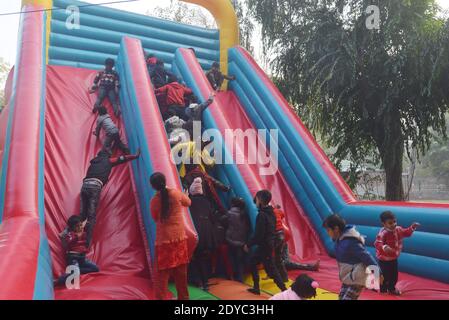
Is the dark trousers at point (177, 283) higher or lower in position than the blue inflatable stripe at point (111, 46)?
lower

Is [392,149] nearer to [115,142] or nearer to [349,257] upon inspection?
[115,142]

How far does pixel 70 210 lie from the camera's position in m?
4.32

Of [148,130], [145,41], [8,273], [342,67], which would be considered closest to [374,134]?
[342,67]

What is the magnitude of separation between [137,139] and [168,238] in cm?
189

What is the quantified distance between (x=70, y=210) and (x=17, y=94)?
4.79ft

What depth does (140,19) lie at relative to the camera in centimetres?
820

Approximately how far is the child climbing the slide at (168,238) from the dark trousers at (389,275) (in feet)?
5.76

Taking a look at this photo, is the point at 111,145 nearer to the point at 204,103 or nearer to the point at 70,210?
the point at 70,210

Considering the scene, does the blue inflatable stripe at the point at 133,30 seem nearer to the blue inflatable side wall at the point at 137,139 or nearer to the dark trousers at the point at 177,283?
the blue inflatable side wall at the point at 137,139

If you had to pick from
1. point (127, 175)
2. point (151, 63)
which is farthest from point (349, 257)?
point (151, 63)

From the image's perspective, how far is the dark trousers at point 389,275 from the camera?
11.7 feet

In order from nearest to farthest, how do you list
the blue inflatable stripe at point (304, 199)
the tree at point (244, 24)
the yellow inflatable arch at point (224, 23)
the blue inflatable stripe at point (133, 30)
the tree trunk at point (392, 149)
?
the blue inflatable stripe at point (304, 199) → the blue inflatable stripe at point (133, 30) → the tree trunk at point (392, 149) → the yellow inflatable arch at point (224, 23) → the tree at point (244, 24)

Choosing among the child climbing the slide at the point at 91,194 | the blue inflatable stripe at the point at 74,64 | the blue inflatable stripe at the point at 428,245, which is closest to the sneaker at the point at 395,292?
the blue inflatable stripe at the point at 428,245

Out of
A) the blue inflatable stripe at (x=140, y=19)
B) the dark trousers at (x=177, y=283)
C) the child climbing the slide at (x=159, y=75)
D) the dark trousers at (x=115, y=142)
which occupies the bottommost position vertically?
the dark trousers at (x=177, y=283)
